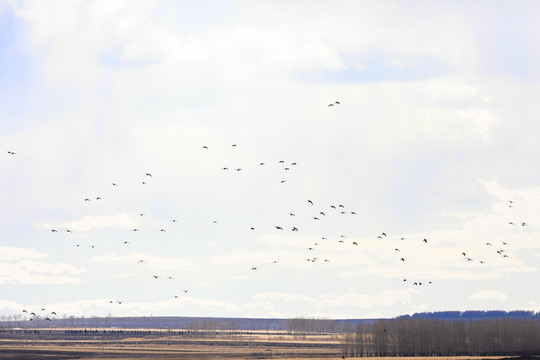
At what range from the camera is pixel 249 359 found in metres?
200

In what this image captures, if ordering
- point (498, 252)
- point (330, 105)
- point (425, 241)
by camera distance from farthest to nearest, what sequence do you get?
point (498, 252) < point (425, 241) < point (330, 105)

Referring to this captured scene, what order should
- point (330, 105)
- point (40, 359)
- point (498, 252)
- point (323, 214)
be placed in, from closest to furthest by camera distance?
point (330, 105) → point (323, 214) → point (498, 252) → point (40, 359)

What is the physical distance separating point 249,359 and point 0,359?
5746cm

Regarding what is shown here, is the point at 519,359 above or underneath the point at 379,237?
underneath

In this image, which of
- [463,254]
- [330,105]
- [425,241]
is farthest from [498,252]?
[330,105]

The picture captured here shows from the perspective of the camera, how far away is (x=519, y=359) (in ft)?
652

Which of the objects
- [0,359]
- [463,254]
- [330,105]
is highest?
[330,105]

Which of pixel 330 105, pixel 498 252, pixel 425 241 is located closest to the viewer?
pixel 330 105

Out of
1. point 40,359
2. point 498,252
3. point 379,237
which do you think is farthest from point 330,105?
point 40,359

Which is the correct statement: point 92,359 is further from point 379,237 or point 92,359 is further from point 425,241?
point 425,241

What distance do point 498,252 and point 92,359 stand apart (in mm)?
94814

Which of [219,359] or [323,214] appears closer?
[323,214]

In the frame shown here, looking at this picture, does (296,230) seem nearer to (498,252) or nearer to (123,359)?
(498,252)

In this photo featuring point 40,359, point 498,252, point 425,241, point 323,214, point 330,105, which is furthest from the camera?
point 40,359
